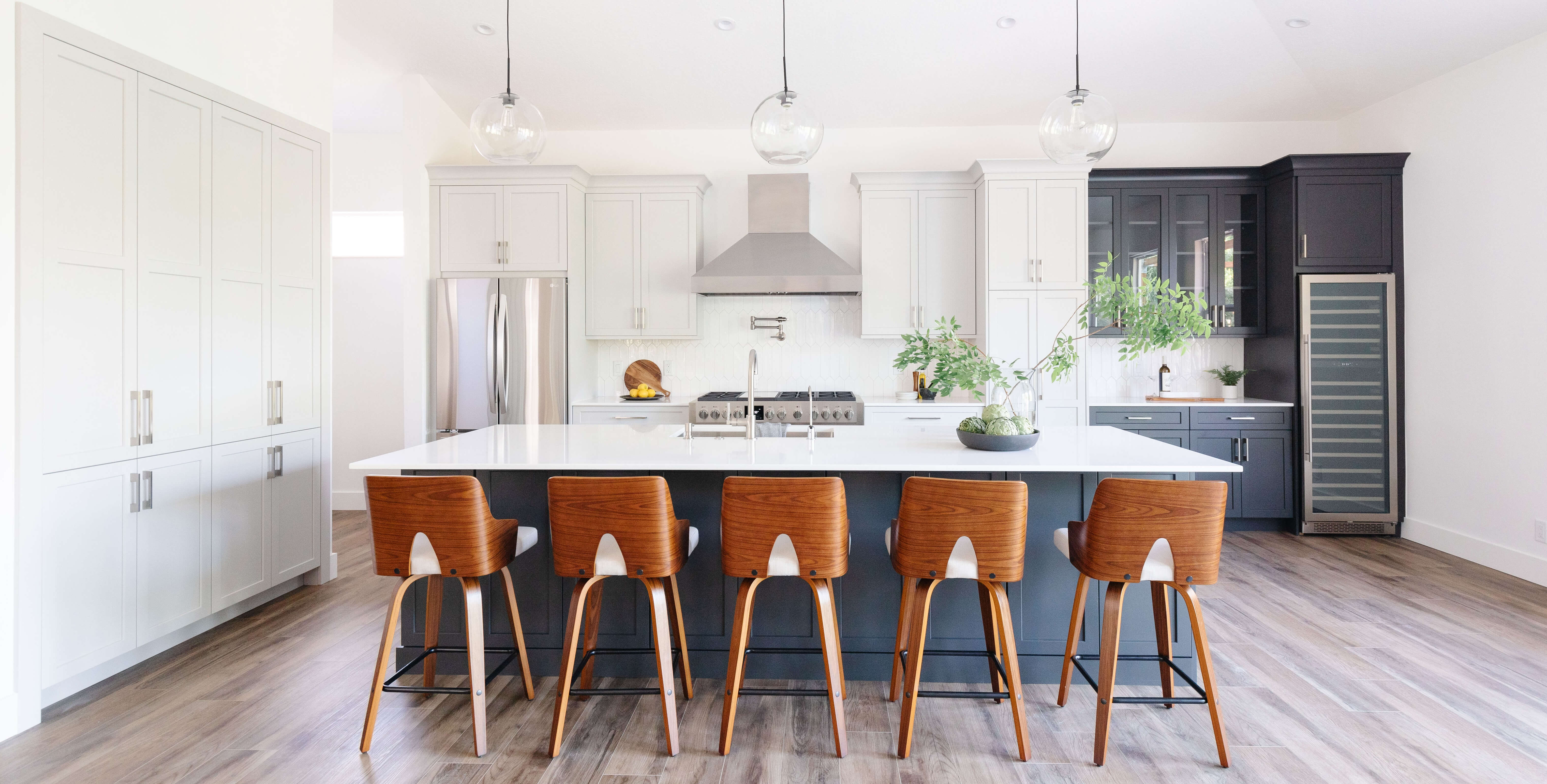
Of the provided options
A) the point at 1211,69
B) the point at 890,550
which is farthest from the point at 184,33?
the point at 1211,69

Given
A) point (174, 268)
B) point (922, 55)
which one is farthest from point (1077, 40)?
point (174, 268)

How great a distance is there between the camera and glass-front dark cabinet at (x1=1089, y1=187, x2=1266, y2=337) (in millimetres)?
5191

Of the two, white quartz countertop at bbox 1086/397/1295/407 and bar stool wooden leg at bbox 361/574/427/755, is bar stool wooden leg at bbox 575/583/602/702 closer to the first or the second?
bar stool wooden leg at bbox 361/574/427/755

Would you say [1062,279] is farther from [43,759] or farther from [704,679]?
[43,759]

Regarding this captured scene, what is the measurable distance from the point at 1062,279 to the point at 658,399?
2.90m

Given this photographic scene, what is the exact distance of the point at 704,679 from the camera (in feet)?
9.09

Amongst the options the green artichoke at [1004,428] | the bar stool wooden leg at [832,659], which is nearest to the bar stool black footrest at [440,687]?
the bar stool wooden leg at [832,659]

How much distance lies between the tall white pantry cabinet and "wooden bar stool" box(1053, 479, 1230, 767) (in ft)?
11.1

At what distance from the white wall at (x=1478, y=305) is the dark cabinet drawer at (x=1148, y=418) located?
1379mm

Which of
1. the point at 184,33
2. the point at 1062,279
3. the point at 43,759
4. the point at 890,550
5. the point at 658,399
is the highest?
→ the point at 184,33

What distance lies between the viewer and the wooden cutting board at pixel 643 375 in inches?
221

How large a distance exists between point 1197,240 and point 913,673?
14.4 feet

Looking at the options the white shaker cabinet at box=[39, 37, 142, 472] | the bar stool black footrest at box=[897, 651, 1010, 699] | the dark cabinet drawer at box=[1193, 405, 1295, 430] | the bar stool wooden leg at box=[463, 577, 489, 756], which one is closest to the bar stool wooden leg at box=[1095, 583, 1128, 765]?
the bar stool black footrest at box=[897, 651, 1010, 699]

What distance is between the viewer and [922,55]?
4605mm
